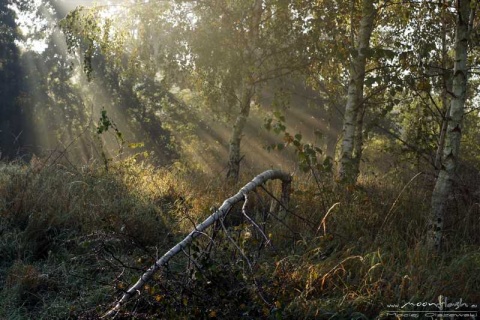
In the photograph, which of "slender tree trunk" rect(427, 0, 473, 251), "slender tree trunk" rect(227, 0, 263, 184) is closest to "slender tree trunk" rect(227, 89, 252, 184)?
"slender tree trunk" rect(227, 0, 263, 184)

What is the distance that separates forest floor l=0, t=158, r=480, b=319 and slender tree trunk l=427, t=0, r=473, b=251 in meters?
0.25

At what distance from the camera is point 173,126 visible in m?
29.7

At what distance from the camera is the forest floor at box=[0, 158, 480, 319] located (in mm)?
4426

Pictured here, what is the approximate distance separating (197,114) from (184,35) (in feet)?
54.3

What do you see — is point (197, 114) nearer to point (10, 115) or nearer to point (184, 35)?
point (10, 115)

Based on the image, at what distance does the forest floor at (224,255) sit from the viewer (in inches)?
174

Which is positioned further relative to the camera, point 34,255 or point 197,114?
point 197,114

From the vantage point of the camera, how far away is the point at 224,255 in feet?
17.9

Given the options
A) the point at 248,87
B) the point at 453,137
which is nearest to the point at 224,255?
the point at 453,137

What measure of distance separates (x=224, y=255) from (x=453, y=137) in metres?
2.91

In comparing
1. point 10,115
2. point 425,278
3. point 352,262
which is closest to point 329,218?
point 352,262

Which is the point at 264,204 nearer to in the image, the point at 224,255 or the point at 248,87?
the point at 224,255

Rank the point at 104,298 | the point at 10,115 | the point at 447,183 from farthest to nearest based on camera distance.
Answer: the point at 10,115
the point at 447,183
the point at 104,298

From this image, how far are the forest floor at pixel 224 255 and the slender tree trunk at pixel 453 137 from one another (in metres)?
0.25
